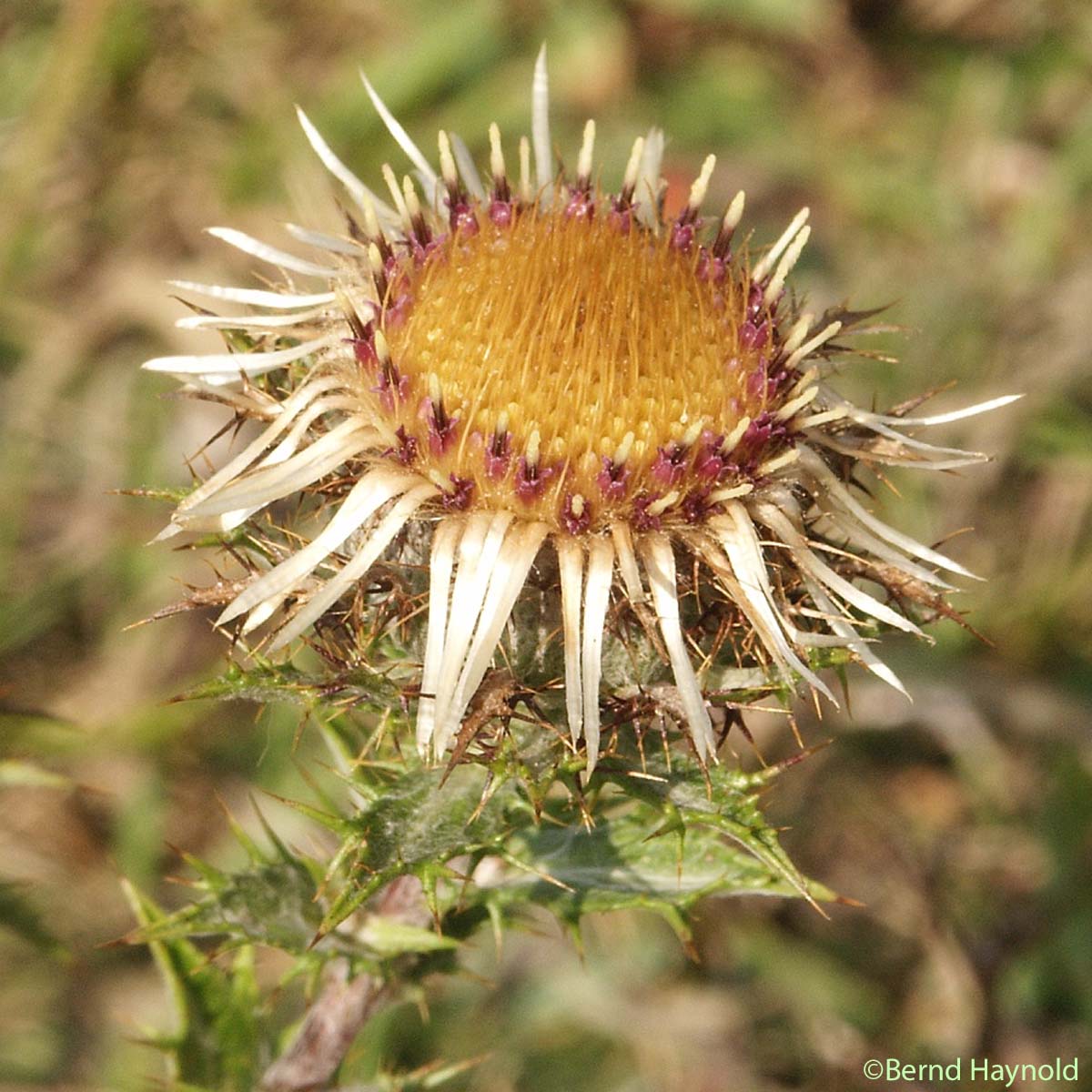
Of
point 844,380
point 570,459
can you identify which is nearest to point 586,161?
point 570,459

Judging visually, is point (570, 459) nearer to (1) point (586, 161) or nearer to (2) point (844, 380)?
(1) point (586, 161)

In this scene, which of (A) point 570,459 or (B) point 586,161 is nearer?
(A) point 570,459

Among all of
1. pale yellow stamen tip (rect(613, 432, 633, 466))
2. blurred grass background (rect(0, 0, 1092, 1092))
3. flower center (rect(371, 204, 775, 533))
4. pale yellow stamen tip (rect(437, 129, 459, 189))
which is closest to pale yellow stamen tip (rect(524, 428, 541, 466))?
flower center (rect(371, 204, 775, 533))

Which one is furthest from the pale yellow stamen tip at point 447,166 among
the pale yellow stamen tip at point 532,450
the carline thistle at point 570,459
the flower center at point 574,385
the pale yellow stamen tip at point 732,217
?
the pale yellow stamen tip at point 532,450

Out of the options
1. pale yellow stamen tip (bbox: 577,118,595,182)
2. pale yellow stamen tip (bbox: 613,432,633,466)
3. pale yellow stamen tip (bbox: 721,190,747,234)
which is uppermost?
pale yellow stamen tip (bbox: 577,118,595,182)

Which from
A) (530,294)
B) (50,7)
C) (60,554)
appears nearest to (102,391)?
(60,554)

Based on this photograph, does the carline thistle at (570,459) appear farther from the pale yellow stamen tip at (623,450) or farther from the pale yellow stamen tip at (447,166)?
the pale yellow stamen tip at (447,166)

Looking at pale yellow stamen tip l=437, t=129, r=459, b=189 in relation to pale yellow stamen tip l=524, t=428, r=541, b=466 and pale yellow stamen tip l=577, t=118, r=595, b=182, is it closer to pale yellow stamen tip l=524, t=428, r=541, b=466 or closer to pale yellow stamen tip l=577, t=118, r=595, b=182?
pale yellow stamen tip l=577, t=118, r=595, b=182

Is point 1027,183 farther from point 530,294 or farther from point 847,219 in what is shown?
point 530,294
